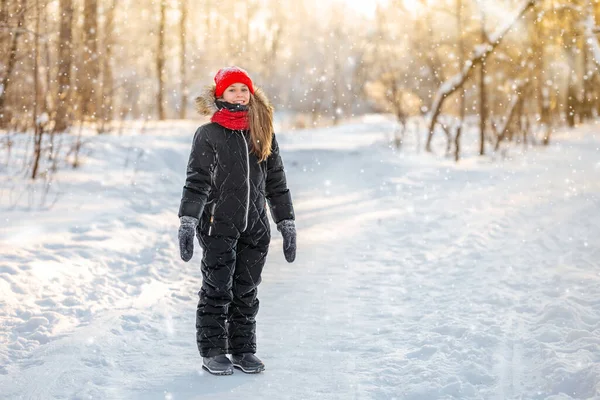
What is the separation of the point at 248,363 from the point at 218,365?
0.61ft

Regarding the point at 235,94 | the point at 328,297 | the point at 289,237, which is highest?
the point at 235,94

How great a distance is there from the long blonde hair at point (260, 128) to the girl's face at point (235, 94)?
A: 6cm

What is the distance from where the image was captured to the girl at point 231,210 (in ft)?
12.0

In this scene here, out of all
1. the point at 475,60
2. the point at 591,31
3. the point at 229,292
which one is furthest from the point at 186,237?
the point at 475,60

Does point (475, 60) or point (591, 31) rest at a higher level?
point (475, 60)

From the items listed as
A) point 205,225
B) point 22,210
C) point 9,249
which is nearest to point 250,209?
point 205,225

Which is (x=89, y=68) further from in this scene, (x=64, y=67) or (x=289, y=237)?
(x=289, y=237)

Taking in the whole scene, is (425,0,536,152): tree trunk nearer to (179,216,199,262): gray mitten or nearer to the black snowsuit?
the black snowsuit

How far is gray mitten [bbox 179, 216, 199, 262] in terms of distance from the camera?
136 inches

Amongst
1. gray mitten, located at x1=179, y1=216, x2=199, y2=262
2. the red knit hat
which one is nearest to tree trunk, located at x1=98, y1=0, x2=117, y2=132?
the red knit hat

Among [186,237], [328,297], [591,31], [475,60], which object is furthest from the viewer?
[475,60]

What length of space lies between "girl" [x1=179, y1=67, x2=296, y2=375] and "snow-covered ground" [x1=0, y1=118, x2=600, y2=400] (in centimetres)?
25

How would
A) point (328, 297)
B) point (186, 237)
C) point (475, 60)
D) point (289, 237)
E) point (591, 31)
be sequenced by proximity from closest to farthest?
point (186, 237)
point (289, 237)
point (328, 297)
point (591, 31)
point (475, 60)

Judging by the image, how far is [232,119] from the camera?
369 centimetres
